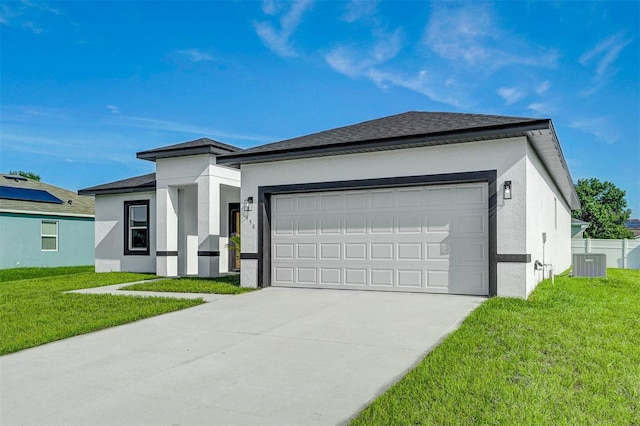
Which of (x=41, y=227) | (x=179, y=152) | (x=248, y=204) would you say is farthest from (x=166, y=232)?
(x=41, y=227)

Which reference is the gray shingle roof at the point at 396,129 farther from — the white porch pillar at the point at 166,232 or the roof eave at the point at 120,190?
the roof eave at the point at 120,190

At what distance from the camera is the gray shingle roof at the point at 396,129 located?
859cm

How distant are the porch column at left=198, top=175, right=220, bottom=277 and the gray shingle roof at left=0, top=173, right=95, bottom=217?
11.7 metres

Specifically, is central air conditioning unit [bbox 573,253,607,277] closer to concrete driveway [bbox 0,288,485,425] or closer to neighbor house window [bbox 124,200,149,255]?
concrete driveway [bbox 0,288,485,425]

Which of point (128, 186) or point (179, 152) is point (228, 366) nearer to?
point (179, 152)

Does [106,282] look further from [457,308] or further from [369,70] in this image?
[369,70]

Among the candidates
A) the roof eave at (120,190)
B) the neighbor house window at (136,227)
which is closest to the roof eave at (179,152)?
the roof eave at (120,190)

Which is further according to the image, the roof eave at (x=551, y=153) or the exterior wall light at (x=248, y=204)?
the exterior wall light at (x=248, y=204)

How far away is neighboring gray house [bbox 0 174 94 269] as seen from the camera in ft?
64.4

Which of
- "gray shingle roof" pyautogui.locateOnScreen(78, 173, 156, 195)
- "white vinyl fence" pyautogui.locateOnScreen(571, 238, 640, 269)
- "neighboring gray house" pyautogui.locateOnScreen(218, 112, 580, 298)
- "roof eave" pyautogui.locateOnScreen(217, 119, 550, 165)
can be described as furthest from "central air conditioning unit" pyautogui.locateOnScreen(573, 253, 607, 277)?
"gray shingle roof" pyautogui.locateOnScreen(78, 173, 156, 195)

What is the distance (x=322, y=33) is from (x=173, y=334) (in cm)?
1127

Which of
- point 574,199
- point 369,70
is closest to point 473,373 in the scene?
point 369,70

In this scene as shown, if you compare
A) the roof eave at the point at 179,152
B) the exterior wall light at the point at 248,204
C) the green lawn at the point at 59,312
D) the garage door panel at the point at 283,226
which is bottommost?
the green lawn at the point at 59,312

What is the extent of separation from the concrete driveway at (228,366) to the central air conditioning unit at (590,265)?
25.3 feet
